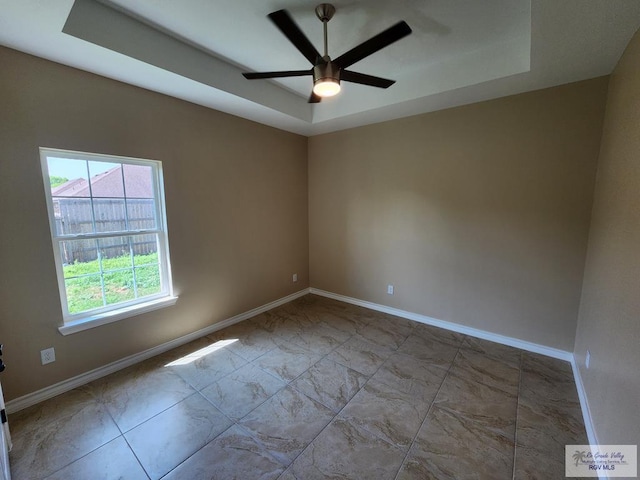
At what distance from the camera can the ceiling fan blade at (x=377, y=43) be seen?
1491 mm

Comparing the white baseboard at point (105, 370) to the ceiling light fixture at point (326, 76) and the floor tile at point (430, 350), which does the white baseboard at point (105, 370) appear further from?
the ceiling light fixture at point (326, 76)

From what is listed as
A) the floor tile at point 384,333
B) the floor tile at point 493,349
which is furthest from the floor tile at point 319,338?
the floor tile at point 493,349

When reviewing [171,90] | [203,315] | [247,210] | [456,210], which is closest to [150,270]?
[203,315]

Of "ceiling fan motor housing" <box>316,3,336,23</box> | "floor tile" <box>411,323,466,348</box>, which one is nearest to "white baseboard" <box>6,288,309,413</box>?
"floor tile" <box>411,323,466,348</box>

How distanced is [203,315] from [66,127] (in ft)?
6.78

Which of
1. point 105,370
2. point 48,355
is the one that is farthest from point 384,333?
point 48,355

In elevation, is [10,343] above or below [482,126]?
below

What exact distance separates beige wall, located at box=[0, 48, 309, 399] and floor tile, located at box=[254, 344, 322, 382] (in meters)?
0.93

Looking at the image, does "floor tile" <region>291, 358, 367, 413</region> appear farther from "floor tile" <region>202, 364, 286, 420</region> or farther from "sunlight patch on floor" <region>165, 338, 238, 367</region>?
"sunlight patch on floor" <region>165, 338, 238, 367</region>

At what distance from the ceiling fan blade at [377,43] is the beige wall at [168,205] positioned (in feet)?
5.93

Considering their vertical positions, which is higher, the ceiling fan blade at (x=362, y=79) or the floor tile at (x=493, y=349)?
the ceiling fan blade at (x=362, y=79)

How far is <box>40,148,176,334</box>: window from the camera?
2.08 m

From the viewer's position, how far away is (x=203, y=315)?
9.90 ft

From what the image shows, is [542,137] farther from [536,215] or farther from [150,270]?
[150,270]
